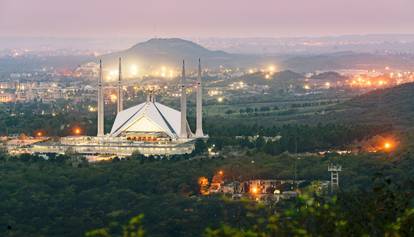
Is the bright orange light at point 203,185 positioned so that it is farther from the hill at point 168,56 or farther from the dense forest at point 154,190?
the hill at point 168,56

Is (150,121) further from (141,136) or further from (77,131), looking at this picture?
(77,131)

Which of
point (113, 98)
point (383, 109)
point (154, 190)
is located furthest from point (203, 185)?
point (113, 98)

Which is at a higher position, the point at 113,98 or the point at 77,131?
the point at 113,98

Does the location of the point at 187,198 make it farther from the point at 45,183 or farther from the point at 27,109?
the point at 27,109

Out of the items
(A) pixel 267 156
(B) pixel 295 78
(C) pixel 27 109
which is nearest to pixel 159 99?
(C) pixel 27 109

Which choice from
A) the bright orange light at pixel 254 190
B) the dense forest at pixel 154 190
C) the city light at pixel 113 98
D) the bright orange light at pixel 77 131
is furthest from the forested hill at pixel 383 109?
the city light at pixel 113 98
